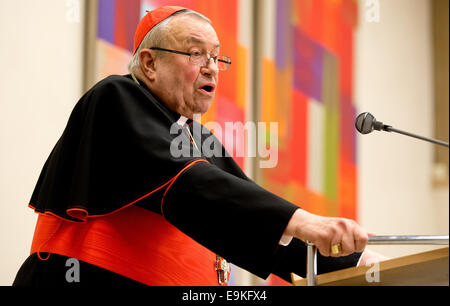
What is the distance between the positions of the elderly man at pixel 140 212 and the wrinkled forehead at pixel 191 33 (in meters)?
0.36

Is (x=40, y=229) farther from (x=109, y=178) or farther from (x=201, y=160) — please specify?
(x=201, y=160)

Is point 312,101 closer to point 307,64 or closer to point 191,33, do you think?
point 307,64

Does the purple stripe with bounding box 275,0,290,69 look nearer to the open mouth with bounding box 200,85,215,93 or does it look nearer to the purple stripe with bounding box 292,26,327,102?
the purple stripe with bounding box 292,26,327,102

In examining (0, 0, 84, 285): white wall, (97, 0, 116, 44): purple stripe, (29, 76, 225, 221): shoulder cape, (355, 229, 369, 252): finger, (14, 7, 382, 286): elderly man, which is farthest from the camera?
(97, 0, 116, 44): purple stripe

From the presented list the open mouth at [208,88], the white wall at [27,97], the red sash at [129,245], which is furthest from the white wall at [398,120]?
the red sash at [129,245]

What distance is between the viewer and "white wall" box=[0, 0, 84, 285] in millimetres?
2709

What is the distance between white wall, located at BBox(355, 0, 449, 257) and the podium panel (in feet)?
9.91

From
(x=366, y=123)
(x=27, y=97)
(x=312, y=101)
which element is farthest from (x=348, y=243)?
(x=312, y=101)

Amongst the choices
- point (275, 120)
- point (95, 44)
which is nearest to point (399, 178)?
point (275, 120)

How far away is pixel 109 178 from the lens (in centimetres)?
171

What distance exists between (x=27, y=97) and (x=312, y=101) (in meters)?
2.27

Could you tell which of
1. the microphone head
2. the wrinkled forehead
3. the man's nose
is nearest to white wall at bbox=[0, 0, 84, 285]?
the wrinkled forehead

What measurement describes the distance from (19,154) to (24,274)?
109cm

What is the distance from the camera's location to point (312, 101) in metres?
4.34
